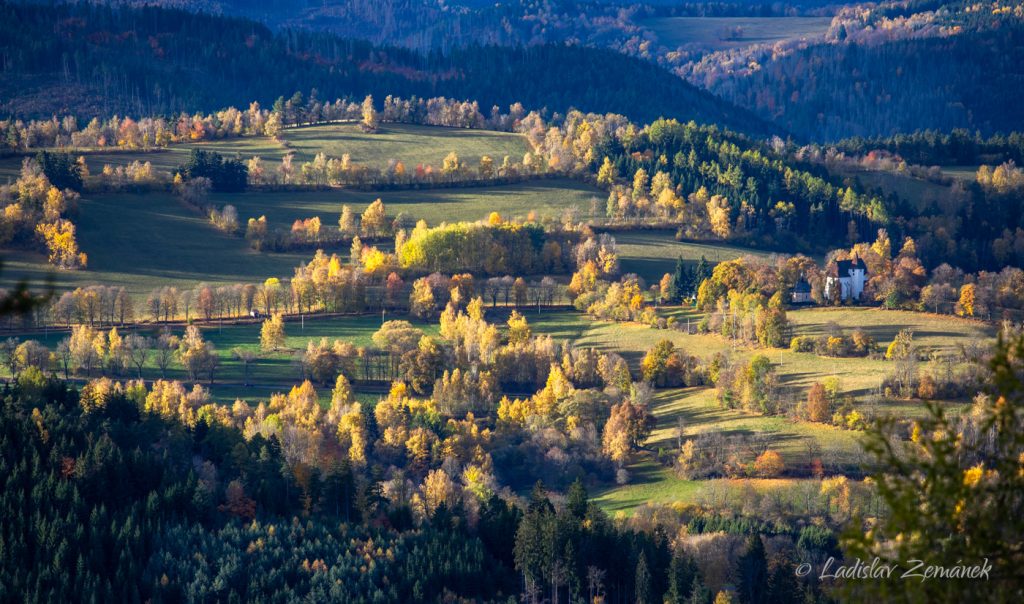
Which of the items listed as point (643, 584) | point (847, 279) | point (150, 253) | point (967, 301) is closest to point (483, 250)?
point (150, 253)

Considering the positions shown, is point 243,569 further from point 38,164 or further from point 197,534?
point 38,164

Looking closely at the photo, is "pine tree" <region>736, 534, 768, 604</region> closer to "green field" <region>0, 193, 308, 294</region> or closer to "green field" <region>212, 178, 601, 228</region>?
"green field" <region>0, 193, 308, 294</region>

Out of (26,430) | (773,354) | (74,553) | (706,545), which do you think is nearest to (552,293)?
(773,354)

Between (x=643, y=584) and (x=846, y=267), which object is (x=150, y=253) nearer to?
(x=846, y=267)

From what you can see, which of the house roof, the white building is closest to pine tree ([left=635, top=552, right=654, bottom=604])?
the white building

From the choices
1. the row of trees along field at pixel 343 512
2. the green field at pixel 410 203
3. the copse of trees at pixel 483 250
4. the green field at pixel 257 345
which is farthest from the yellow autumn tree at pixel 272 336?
the green field at pixel 410 203
